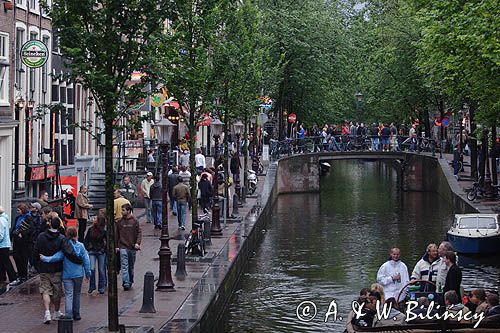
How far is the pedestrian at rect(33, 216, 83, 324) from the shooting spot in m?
19.0

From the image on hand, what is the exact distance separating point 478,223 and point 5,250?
19082mm

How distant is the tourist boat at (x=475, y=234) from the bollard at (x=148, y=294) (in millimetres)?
17630

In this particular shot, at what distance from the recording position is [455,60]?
126ft

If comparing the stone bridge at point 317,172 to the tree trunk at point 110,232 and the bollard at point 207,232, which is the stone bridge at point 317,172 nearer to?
the bollard at point 207,232

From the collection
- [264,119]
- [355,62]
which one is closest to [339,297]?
[264,119]

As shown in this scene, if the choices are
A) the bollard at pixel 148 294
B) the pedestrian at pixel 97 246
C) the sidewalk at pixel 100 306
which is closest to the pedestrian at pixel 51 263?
the sidewalk at pixel 100 306

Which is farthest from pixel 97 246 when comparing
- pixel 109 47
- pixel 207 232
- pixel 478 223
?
pixel 478 223

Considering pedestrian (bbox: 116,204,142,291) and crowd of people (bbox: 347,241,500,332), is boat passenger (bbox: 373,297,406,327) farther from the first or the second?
pedestrian (bbox: 116,204,142,291)

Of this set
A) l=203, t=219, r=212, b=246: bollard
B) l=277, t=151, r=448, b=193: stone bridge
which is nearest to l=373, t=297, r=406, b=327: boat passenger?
l=203, t=219, r=212, b=246: bollard

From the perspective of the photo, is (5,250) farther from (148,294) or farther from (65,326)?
(65,326)

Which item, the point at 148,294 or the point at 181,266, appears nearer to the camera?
the point at 148,294

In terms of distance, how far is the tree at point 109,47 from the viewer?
17531 mm

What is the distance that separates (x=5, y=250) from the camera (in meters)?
22.8

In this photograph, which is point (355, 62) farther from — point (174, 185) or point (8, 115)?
point (8, 115)
